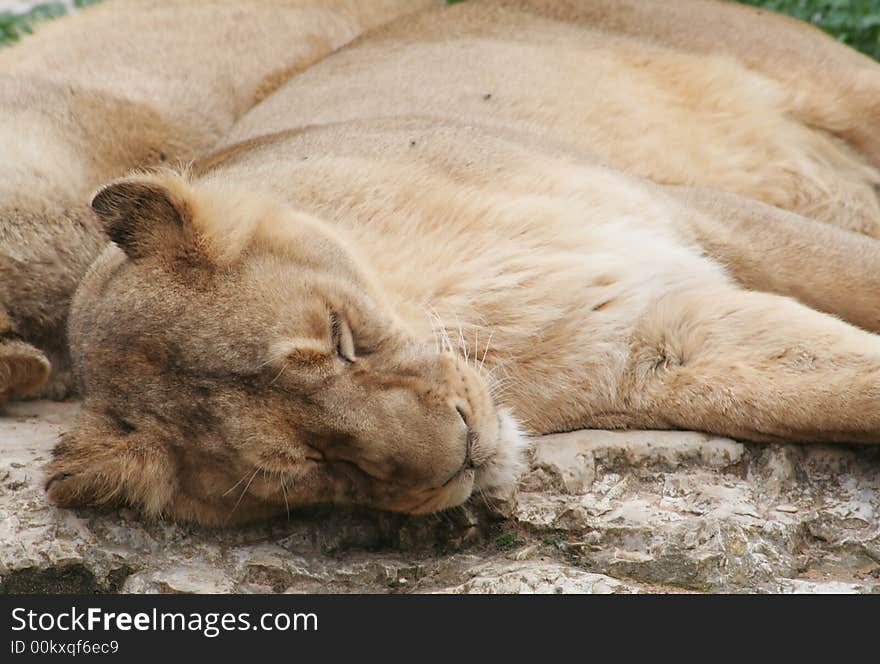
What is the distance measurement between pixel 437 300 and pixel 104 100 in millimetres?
1901

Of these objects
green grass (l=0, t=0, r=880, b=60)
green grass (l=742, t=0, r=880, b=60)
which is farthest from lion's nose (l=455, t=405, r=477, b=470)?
green grass (l=742, t=0, r=880, b=60)

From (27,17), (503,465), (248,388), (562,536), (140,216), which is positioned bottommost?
(562,536)

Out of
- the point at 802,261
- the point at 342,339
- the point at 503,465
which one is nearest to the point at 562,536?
the point at 503,465

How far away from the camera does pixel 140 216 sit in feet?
10.9

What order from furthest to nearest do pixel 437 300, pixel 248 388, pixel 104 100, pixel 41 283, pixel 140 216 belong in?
pixel 104 100 → pixel 41 283 → pixel 437 300 → pixel 140 216 → pixel 248 388

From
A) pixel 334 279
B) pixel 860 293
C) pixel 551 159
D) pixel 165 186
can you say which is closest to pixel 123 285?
pixel 165 186

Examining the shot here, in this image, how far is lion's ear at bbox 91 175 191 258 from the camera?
3312 mm

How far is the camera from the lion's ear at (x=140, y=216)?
10.9ft

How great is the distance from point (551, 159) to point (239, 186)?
3.19 ft

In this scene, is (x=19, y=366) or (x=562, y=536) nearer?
(x=562, y=536)

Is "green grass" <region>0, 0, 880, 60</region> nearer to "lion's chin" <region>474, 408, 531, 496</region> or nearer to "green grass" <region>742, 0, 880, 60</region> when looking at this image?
"green grass" <region>742, 0, 880, 60</region>

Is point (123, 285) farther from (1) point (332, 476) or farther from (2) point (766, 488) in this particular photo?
(2) point (766, 488)

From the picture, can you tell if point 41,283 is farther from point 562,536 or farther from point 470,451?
point 562,536

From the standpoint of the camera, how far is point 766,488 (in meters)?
3.44
